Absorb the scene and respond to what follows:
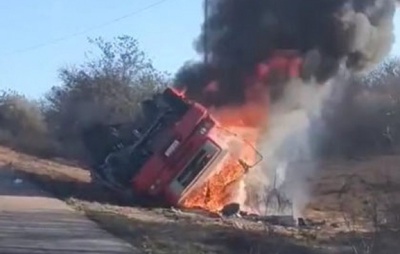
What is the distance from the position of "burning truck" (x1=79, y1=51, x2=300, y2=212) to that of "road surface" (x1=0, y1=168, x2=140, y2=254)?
1.79 m

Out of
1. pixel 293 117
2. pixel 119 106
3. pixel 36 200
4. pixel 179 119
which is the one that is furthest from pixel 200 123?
pixel 119 106

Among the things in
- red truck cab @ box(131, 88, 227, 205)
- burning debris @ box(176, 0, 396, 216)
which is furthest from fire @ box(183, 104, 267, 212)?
red truck cab @ box(131, 88, 227, 205)

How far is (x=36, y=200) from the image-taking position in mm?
25016

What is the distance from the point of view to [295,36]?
93.0ft

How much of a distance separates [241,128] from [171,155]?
3.27 m

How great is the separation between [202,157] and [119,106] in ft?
99.0

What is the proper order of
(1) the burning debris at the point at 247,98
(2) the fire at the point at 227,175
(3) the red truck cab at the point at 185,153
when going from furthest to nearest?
(2) the fire at the point at 227,175
(1) the burning debris at the point at 247,98
(3) the red truck cab at the point at 185,153

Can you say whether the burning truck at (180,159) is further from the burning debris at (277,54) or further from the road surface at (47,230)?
the road surface at (47,230)

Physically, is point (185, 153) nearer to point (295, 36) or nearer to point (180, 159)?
point (180, 159)

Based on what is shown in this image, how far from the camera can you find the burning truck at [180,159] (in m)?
24.5

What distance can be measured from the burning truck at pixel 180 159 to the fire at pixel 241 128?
0.08ft

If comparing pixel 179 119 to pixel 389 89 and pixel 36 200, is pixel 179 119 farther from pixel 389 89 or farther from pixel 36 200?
pixel 389 89

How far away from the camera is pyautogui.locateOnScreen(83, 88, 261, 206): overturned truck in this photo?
24500mm

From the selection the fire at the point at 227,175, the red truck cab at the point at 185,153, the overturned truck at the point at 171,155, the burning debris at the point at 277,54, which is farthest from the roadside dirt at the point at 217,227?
the burning debris at the point at 277,54
